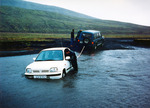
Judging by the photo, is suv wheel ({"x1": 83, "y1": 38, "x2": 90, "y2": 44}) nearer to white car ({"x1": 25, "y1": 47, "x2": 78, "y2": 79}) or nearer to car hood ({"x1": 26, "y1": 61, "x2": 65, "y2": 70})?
white car ({"x1": 25, "y1": 47, "x2": 78, "y2": 79})

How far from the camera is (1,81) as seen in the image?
8055 millimetres

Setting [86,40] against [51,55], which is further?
[86,40]

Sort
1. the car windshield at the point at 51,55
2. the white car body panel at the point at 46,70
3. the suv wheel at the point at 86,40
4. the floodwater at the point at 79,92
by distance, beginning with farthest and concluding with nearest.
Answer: the suv wheel at the point at 86,40 → the car windshield at the point at 51,55 → the white car body panel at the point at 46,70 → the floodwater at the point at 79,92

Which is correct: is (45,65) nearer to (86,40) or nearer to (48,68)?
(48,68)

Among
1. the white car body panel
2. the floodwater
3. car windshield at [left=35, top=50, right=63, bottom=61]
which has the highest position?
car windshield at [left=35, top=50, right=63, bottom=61]

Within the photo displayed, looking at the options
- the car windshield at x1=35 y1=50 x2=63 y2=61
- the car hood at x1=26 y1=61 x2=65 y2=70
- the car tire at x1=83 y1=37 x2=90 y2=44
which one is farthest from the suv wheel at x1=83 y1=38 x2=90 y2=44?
the car hood at x1=26 y1=61 x2=65 y2=70

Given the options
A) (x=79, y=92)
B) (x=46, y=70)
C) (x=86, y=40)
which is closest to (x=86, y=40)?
(x=86, y=40)

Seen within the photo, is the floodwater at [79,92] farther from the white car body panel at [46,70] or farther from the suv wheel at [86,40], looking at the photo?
the suv wheel at [86,40]

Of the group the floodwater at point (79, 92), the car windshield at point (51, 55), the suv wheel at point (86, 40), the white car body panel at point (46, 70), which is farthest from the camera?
the suv wheel at point (86, 40)

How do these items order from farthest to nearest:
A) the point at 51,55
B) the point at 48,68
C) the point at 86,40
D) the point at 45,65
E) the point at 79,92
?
the point at 86,40 → the point at 51,55 → the point at 45,65 → the point at 48,68 → the point at 79,92

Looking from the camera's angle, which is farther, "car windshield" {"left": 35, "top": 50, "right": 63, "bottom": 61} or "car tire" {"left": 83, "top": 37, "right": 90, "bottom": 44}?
"car tire" {"left": 83, "top": 37, "right": 90, "bottom": 44}

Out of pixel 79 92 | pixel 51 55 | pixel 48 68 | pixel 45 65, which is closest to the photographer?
pixel 79 92

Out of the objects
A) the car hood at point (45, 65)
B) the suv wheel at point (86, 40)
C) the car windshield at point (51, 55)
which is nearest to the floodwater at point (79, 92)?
the car hood at point (45, 65)

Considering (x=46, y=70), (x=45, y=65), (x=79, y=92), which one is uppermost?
(x=45, y=65)
